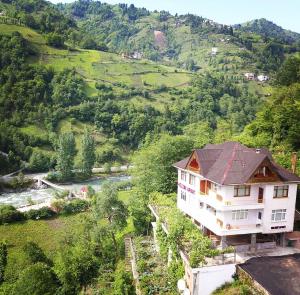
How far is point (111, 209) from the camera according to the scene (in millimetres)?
31734

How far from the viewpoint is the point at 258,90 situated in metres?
118

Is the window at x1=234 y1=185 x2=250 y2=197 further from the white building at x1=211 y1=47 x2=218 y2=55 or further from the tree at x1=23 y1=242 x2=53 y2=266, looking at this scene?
the white building at x1=211 y1=47 x2=218 y2=55

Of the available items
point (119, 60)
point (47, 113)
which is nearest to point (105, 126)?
point (47, 113)

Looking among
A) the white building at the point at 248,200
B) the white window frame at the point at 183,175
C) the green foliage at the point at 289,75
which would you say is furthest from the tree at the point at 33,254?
the green foliage at the point at 289,75

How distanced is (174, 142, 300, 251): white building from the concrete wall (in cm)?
248

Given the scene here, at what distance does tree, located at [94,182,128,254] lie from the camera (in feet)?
102

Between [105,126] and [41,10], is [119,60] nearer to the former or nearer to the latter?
[105,126]

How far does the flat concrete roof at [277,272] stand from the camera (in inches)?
671

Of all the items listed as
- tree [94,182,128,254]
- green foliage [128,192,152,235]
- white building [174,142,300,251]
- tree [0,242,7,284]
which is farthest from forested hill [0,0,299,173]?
tree [0,242,7,284]

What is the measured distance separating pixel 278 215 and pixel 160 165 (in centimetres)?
1377

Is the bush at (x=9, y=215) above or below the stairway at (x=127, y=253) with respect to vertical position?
below

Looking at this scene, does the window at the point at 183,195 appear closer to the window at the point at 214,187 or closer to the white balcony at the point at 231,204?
the window at the point at 214,187

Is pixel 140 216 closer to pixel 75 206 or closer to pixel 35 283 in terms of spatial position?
pixel 35 283

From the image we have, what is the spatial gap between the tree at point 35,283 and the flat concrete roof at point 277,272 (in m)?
10.9
